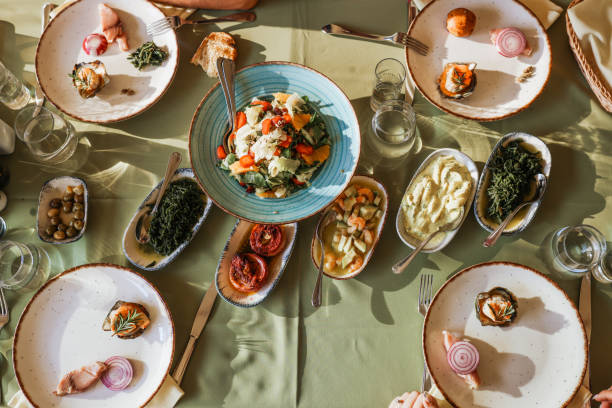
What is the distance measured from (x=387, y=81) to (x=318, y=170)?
70 centimetres

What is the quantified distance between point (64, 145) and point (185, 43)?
0.89 meters

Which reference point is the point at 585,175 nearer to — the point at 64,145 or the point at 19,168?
the point at 64,145

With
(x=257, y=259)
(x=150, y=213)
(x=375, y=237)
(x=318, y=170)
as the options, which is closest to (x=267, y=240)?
(x=257, y=259)

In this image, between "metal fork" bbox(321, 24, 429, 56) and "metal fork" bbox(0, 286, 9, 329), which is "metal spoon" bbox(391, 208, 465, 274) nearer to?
"metal fork" bbox(321, 24, 429, 56)

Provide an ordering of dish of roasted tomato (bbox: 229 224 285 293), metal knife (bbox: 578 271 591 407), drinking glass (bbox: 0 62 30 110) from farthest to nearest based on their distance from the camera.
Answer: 1. drinking glass (bbox: 0 62 30 110)
2. dish of roasted tomato (bbox: 229 224 285 293)
3. metal knife (bbox: 578 271 591 407)

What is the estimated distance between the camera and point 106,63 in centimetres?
240

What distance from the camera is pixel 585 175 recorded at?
2.29 meters

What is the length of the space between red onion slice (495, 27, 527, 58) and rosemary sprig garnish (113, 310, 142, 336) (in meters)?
2.34

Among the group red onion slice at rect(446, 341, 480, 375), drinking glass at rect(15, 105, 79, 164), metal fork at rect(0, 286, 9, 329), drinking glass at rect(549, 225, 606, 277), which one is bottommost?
metal fork at rect(0, 286, 9, 329)

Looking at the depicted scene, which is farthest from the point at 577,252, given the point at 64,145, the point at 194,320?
the point at 64,145

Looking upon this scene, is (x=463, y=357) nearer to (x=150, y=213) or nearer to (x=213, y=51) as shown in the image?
(x=150, y=213)

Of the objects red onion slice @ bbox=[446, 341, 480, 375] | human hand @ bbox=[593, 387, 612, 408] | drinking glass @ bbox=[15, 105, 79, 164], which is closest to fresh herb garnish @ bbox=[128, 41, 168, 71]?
drinking glass @ bbox=[15, 105, 79, 164]

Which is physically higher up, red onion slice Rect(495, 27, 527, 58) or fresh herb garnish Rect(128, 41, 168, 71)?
red onion slice Rect(495, 27, 527, 58)

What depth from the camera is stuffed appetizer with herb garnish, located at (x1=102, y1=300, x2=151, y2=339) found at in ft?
6.64
